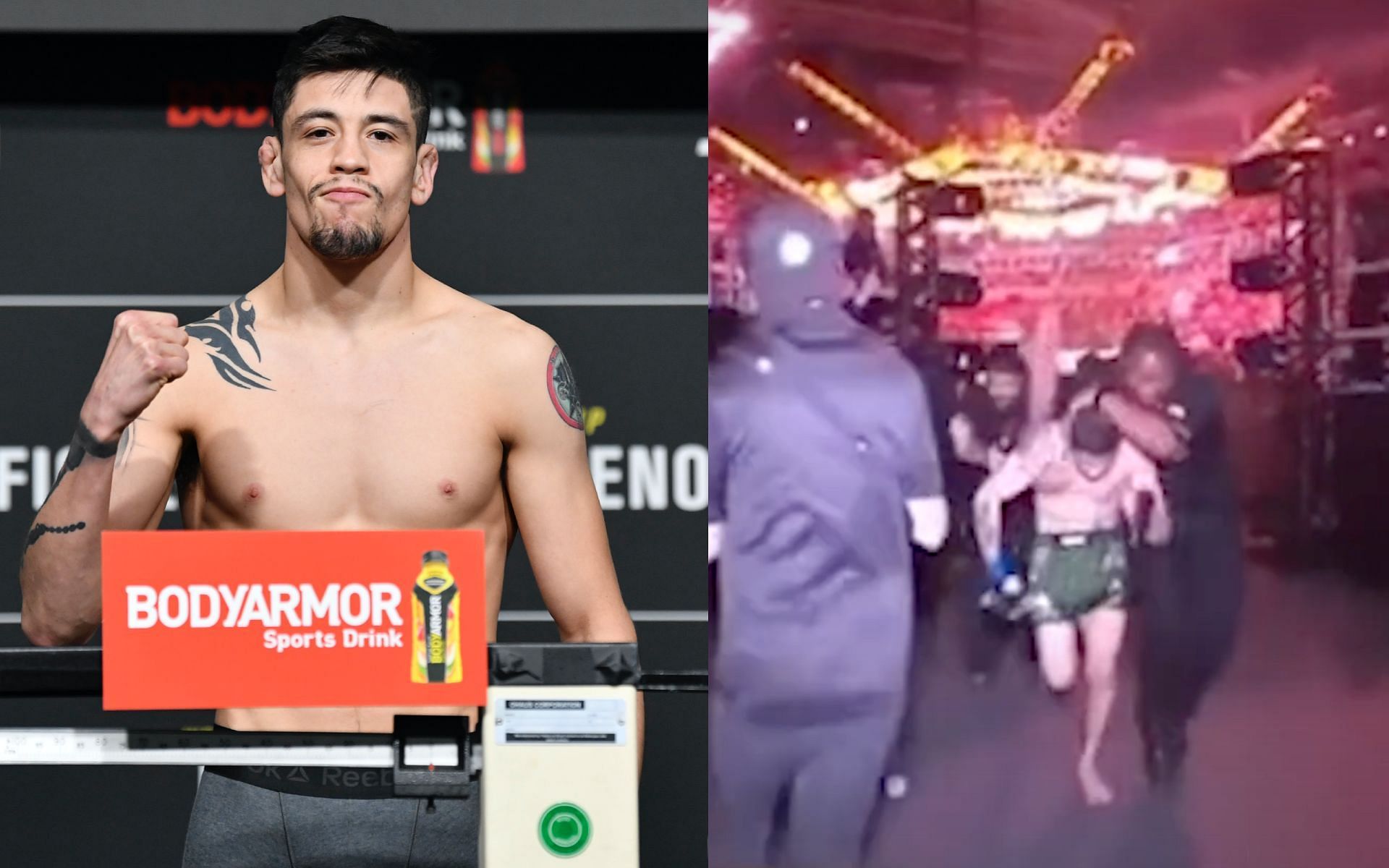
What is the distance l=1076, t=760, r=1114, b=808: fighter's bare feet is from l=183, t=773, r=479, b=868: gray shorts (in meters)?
1.42

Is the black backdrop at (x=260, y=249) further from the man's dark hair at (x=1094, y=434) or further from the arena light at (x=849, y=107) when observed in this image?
the man's dark hair at (x=1094, y=434)

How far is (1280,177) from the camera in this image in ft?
8.39

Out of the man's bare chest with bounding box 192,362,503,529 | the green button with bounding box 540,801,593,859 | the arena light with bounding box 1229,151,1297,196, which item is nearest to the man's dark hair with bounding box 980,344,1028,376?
the arena light with bounding box 1229,151,1297,196

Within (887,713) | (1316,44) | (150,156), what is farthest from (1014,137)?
(150,156)

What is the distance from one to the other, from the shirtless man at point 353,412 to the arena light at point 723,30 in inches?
32.0

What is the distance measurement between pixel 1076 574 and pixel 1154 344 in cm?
A: 44

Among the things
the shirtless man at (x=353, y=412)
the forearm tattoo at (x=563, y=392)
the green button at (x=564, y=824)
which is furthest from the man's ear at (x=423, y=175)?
the green button at (x=564, y=824)

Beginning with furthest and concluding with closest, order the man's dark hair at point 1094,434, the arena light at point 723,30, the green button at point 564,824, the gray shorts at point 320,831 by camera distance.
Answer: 1. the man's dark hair at point 1094,434
2. the arena light at point 723,30
3. the gray shorts at point 320,831
4. the green button at point 564,824

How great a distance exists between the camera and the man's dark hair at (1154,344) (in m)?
2.58

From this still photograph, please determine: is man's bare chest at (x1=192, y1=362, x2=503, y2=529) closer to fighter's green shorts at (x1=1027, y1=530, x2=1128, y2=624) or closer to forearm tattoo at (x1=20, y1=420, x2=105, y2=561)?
forearm tattoo at (x1=20, y1=420, x2=105, y2=561)

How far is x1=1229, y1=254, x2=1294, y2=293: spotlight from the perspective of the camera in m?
2.55

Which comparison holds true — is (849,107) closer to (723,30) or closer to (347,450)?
(723,30)

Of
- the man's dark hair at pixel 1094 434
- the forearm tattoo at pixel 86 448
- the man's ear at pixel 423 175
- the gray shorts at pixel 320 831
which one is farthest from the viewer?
the man's dark hair at pixel 1094 434

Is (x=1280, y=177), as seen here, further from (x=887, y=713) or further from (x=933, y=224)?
(x=887, y=713)
